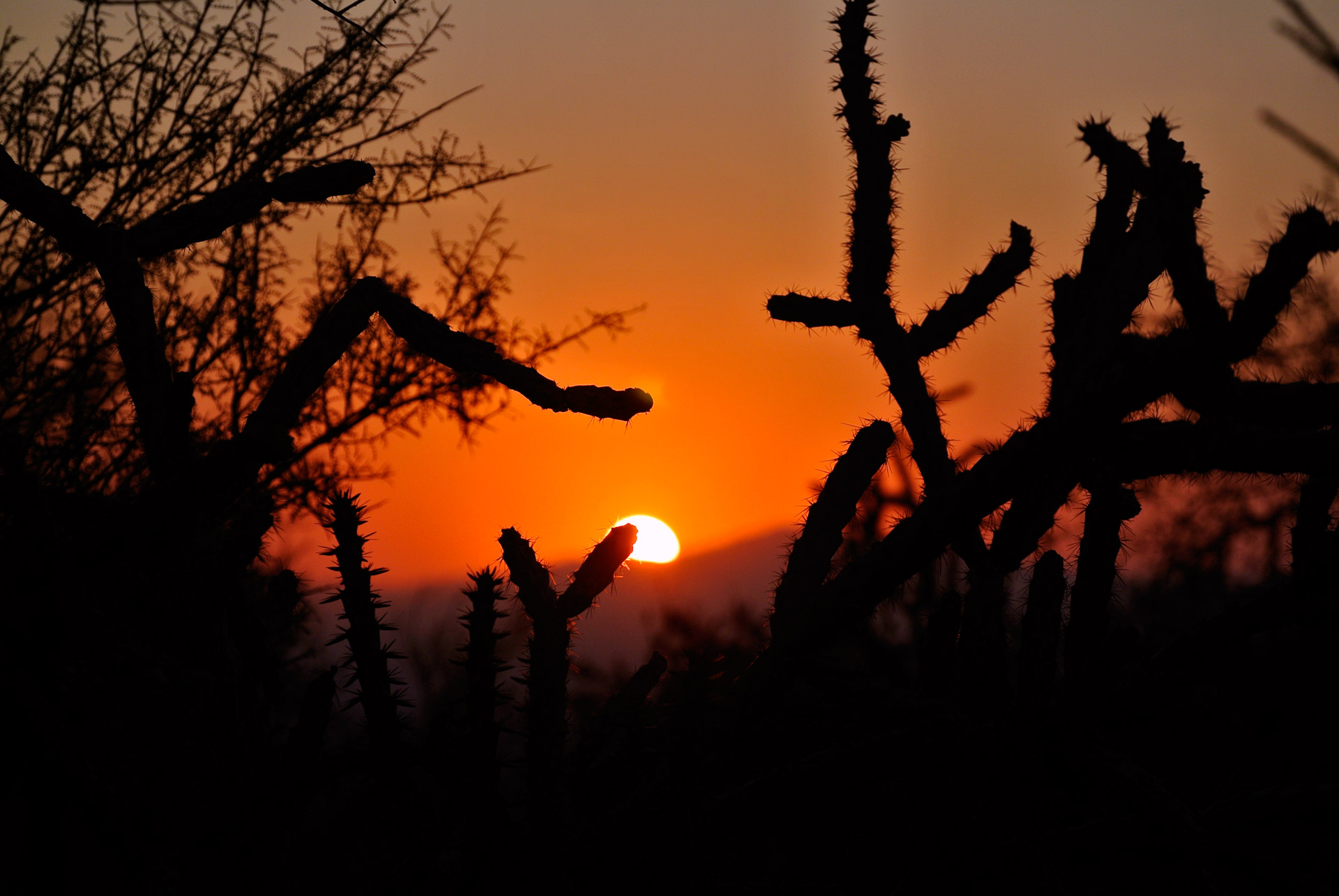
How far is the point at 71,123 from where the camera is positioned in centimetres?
409

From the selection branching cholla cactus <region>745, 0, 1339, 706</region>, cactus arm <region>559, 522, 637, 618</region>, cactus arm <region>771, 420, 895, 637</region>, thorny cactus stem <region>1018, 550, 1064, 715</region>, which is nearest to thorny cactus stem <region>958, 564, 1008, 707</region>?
branching cholla cactus <region>745, 0, 1339, 706</region>

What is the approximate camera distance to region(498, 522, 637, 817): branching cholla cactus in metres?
1.51

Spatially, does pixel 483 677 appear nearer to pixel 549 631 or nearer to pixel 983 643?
pixel 549 631

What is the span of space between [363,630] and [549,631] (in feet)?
1.23

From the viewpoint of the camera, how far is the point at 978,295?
2.79m

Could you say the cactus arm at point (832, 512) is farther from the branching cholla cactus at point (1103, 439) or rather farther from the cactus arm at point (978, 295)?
the cactus arm at point (978, 295)

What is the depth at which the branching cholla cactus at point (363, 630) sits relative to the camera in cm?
159

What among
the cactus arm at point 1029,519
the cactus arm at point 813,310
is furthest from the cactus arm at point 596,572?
the cactus arm at point 813,310

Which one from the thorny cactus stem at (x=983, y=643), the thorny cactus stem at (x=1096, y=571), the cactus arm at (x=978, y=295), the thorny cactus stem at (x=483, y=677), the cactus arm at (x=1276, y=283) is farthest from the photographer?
the cactus arm at (x=978, y=295)

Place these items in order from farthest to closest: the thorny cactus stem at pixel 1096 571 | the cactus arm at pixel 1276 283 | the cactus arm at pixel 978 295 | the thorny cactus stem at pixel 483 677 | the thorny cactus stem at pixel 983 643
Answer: the cactus arm at pixel 978 295
the thorny cactus stem at pixel 983 643
the thorny cactus stem at pixel 1096 571
the thorny cactus stem at pixel 483 677
the cactus arm at pixel 1276 283

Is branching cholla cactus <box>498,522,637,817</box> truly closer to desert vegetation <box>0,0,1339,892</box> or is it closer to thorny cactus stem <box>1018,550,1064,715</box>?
desert vegetation <box>0,0,1339,892</box>

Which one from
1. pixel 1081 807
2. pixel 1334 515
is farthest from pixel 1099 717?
pixel 1334 515

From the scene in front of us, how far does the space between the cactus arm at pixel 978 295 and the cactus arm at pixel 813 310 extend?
0.68 feet

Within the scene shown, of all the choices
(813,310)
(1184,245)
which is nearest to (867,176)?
(813,310)
